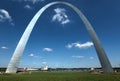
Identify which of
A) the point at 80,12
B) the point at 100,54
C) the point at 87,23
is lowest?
the point at 100,54

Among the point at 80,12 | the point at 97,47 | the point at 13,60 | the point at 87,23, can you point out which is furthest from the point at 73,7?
the point at 13,60

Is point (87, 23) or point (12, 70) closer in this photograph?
point (12, 70)

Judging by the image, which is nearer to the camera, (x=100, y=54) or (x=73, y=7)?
(x=100, y=54)

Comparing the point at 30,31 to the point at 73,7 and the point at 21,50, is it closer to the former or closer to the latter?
the point at 21,50

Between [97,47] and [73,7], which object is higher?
[73,7]

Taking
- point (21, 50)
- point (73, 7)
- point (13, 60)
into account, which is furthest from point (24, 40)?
point (73, 7)

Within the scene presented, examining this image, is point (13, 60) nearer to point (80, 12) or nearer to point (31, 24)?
point (31, 24)

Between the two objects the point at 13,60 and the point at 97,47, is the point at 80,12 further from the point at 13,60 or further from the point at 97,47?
the point at 13,60

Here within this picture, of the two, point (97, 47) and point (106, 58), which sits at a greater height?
point (97, 47)

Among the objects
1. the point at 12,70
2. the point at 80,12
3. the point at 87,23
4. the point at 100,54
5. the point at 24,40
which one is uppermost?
the point at 80,12
